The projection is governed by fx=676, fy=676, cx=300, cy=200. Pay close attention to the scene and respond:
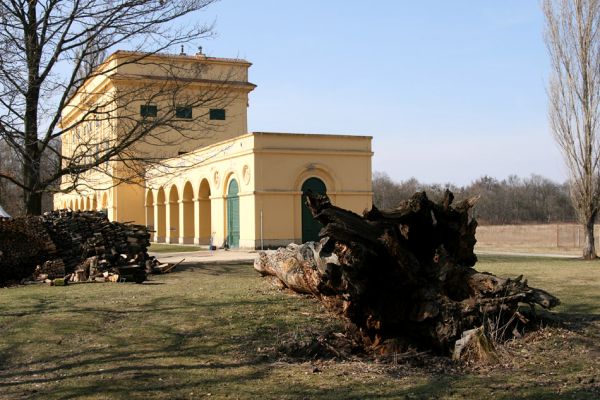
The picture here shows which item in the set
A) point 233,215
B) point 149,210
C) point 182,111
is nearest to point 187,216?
point 149,210

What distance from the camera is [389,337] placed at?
8.98 m

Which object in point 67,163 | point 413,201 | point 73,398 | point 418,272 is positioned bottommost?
point 73,398

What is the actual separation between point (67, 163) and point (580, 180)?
2108 centimetres

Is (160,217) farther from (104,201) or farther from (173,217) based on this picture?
(104,201)

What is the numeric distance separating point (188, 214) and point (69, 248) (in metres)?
23.6

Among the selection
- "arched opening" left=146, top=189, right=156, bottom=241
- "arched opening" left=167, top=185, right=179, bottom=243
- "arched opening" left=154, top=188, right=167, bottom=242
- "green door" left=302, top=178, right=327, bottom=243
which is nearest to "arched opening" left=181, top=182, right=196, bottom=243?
"arched opening" left=167, top=185, right=179, bottom=243

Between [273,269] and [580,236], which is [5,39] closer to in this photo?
[273,269]

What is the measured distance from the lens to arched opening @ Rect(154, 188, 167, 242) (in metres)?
46.7

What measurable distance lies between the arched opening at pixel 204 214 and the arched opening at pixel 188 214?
2251mm

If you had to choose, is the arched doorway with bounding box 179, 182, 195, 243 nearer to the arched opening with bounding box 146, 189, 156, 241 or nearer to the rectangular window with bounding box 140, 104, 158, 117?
the arched opening with bounding box 146, 189, 156, 241

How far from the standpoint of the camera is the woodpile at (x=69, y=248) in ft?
57.0

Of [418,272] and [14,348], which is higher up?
[418,272]

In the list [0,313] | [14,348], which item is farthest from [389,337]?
[0,313]

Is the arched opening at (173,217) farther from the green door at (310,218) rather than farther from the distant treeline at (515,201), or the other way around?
the distant treeline at (515,201)
